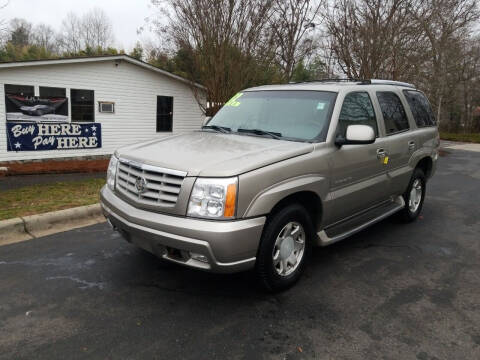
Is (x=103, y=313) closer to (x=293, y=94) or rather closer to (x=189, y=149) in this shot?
(x=189, y=149)

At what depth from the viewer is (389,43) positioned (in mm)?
15656

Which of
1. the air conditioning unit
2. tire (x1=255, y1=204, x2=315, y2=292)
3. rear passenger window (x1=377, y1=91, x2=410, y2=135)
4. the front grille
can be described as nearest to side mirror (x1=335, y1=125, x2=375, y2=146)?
tire (x1=255, y1=204, x2=315, y2=292)

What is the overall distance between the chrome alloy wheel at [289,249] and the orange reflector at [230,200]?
62cm

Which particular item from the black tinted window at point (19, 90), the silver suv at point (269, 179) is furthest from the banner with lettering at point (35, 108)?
the silver suv at point (269, 179)

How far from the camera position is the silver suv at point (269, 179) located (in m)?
2.98

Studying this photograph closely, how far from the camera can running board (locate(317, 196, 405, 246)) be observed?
152 inches

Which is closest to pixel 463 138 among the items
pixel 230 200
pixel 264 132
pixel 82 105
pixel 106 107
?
pixel 106 107

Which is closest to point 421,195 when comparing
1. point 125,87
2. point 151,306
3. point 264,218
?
point 264,218

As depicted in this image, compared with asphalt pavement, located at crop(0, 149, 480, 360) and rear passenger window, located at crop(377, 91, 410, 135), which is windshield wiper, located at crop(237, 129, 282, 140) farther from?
rear passenger window, located at crop(377, 91, 410, 135)

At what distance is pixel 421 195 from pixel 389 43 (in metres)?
11.6

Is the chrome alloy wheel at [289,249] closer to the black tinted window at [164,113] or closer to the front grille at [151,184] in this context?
the front grille at [151,184]

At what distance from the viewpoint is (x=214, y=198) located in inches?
116

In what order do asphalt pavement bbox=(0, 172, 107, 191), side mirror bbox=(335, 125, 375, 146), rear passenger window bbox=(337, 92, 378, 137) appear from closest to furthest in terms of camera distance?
side mirror bbox=(335, 125, 375, 146) → rear passenger window bbox=(337, 92, 378, 137) → asphalt pavement bbox=(0, 172, 107, 191)

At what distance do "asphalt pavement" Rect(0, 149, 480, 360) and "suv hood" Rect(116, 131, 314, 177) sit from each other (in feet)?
3.83
